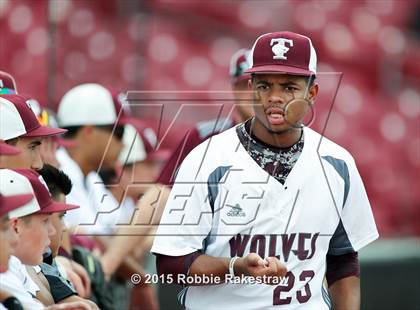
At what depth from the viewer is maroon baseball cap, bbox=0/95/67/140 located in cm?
509

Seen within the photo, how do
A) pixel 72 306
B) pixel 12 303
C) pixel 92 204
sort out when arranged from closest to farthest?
pixel 12 303
pixel 72 306
pixel 92 204

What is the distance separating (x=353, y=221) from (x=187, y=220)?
86cm

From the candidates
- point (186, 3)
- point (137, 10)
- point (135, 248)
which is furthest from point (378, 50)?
point (135, 248)

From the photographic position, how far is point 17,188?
412 centimetres

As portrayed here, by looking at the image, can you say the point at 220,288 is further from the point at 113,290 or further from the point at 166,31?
the point at 166,31

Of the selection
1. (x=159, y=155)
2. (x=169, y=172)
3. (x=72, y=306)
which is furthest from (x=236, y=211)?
(x=159, y=155)

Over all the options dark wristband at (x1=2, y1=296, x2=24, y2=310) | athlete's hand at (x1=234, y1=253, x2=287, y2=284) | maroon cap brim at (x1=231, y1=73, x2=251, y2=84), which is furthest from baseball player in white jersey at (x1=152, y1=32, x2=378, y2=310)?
maroon cap brim at (x1=231, y1=73, x2=251, y2=84)

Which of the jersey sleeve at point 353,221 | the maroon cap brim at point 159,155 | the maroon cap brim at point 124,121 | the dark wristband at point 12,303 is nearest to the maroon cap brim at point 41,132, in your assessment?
the dark wristband at point 12,303

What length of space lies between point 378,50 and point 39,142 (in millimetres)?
10280

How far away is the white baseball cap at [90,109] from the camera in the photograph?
24.7ft

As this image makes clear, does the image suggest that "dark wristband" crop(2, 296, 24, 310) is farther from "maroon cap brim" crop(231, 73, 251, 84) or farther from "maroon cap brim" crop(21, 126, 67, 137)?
"maroon cap brim" crop(231, 73, 251, 84)

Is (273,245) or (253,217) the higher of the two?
(253,217)

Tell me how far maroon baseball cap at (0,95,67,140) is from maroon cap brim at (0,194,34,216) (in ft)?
3.80

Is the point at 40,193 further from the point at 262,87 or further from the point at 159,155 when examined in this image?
the point at 159,155
